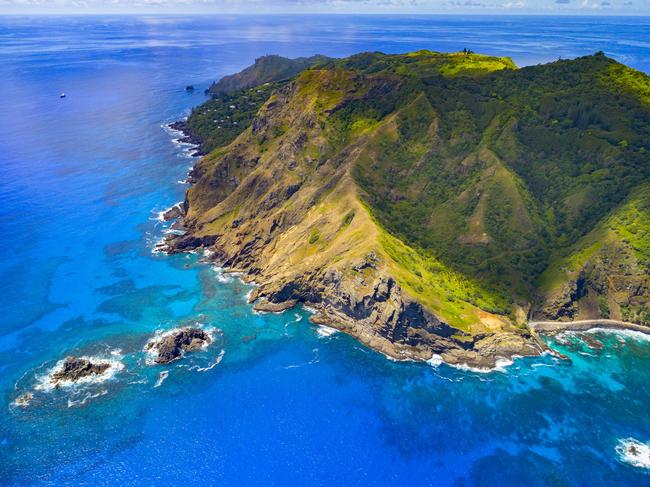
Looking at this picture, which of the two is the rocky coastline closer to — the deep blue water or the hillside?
the hillside

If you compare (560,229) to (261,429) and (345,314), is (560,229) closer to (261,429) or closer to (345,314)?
(345,314)

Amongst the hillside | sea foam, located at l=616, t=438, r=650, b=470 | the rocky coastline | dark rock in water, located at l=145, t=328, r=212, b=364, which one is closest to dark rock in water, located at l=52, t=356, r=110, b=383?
dark rock in water, located at l=145, t=328, r=212, b=364

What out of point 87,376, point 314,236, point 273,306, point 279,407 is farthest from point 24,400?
point 314,236

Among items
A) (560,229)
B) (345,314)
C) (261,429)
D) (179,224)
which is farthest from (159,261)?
(560,229)

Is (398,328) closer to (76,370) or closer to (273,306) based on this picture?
(273,306)

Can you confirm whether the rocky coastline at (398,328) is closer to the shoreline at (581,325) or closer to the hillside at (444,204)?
the hillside at (444,204)
